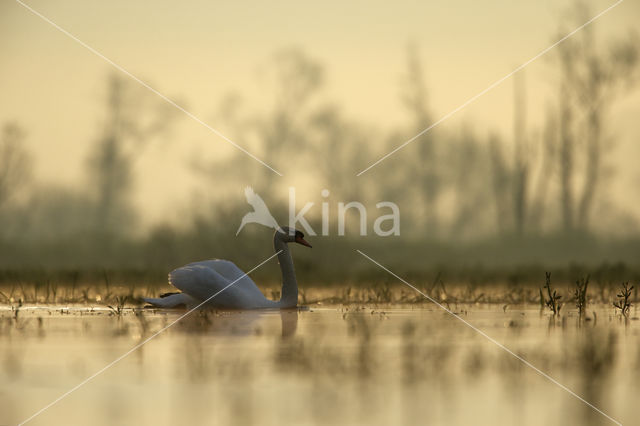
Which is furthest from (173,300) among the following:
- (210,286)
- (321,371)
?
(321,371)

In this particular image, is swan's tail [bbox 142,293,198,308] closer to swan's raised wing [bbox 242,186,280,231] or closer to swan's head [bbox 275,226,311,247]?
swan's head [bbox 275,226,311,247]

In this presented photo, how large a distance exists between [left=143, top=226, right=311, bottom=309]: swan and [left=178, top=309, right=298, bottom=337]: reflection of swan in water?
0.17 m

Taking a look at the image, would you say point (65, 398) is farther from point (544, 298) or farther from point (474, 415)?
point (544, 298)

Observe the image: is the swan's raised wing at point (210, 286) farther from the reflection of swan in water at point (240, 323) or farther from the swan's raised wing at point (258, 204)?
the swan's raised wing at point (258, 204)

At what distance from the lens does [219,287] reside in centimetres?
1413

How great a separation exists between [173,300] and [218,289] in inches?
28.1

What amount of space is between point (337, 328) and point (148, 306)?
399cm

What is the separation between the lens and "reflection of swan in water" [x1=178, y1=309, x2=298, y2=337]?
11.1 meters

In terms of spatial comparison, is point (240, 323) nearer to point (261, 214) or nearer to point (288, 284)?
point (288, 284)

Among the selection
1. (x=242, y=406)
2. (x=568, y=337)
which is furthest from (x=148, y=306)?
(x=242, y=406)

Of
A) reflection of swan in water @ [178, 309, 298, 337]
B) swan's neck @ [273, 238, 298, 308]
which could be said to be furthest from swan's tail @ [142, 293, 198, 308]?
swan's neck @ [273, 238, 298, 308]

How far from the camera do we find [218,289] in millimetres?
14133

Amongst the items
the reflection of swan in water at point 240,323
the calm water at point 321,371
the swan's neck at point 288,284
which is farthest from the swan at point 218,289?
the calm water at point 321,371

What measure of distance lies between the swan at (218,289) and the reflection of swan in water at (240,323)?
168mm
